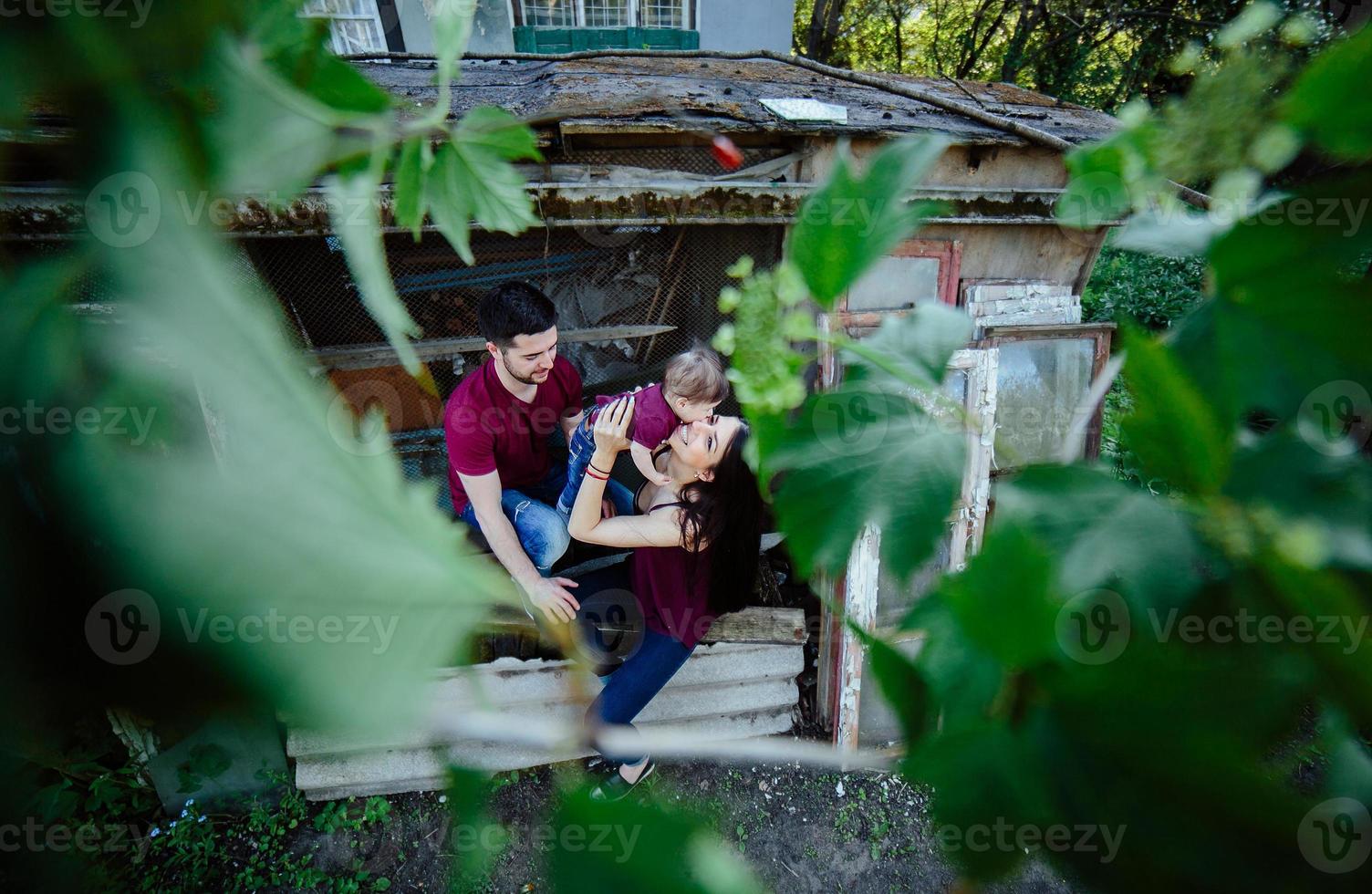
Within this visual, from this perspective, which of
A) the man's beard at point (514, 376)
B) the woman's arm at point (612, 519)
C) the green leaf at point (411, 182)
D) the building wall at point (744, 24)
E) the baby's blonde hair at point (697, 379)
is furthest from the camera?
the building wall at point (744, 24)

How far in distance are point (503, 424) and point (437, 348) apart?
674mm

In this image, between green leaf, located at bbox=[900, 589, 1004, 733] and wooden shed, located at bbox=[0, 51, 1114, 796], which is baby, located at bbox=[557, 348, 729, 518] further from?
green leaf, located at bbox=[900, 589, 1004, 733]

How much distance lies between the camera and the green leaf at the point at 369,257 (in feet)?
0.66

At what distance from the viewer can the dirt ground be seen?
2082 mm

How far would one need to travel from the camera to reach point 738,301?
266 millimetres

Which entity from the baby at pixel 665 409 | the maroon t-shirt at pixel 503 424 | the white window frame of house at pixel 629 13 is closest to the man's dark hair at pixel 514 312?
the maroon t-shirt at pixel 503 424

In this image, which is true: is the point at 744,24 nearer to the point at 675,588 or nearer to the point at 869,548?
the point at 869,548

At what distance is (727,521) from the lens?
184 centimetres

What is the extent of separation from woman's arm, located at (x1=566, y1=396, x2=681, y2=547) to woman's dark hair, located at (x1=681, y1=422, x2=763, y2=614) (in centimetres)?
6

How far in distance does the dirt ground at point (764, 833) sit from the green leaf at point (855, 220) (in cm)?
215

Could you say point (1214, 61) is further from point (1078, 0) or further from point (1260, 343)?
point (1078, 0)

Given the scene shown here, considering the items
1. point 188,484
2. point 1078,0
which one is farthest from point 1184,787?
point 1078,0

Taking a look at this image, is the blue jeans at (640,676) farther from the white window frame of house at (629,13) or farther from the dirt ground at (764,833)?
the white window frame of house at (629,13)

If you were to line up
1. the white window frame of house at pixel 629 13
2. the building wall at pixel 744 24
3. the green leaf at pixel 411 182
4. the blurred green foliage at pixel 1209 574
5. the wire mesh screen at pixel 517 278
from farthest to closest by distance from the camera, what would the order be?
the building wall at pixel 744 24 → the white window frame of house at pixel 629 13 → the wire mesh screen at pixel 517 278 → the green leaf at pixel 411 182 → the blurred green foliage at pixel 1209 574
